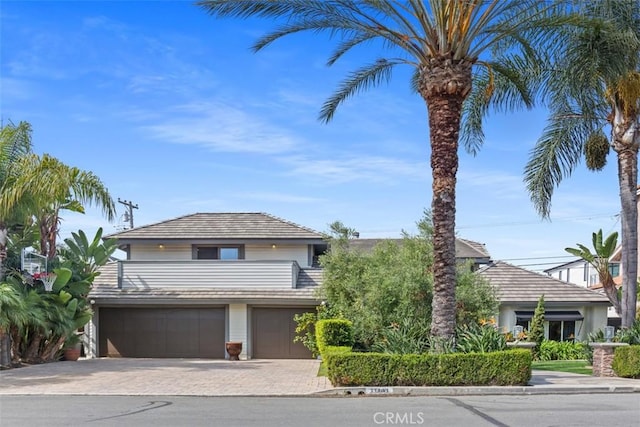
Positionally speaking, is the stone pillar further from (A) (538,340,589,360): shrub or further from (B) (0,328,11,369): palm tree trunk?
(B) (0,328,11,369): palm tree trunk

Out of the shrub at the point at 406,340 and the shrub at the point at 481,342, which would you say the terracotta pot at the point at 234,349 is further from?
the shrub at the point at 481,342

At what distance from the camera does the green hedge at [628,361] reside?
1611cm

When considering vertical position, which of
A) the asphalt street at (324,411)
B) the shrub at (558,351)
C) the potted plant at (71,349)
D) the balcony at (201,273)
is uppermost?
the balcony at (201,273)

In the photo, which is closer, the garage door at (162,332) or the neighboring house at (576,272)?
the garage door at (162,332)

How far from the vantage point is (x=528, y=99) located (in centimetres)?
1806

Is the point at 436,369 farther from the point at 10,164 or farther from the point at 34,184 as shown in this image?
the point at 10,164

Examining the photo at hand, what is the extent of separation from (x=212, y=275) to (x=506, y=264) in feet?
43.8

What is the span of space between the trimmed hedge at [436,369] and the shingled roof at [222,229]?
39.0 ft

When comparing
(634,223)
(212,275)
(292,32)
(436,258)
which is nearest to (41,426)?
(436,258)

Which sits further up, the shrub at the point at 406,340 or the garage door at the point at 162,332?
the shrub at the point at 406,340

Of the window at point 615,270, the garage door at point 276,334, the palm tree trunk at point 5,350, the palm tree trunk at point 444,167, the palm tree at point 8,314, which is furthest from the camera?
the window at point 615,270

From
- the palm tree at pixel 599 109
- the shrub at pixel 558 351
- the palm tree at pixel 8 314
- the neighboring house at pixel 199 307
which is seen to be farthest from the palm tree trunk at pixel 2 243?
the shrub at pixel 558 351

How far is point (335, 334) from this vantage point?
18.1m

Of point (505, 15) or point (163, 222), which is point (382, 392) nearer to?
point (505, 15)
